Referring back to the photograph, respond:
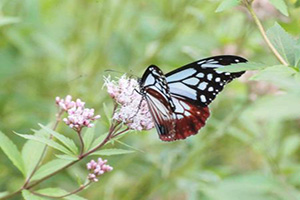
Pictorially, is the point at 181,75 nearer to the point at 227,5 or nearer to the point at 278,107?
the point at 227,5

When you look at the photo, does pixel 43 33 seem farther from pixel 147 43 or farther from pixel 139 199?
pixel 139 199

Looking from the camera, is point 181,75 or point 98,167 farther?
point 181,75

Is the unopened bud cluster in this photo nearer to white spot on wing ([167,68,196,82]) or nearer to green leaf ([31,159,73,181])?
green leaf ([31,159,73,181])

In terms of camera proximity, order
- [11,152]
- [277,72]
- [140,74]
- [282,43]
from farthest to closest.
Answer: [140,74] → [11,152] → [282,43] → [277,72]

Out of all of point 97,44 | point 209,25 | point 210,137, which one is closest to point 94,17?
point 97,44

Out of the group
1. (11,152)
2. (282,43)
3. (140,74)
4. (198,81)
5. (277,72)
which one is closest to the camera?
(277,72)

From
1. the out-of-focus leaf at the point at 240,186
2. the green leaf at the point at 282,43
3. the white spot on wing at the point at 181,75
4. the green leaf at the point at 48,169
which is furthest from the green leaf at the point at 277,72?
the out-of-focus leaf at the point at 240,186

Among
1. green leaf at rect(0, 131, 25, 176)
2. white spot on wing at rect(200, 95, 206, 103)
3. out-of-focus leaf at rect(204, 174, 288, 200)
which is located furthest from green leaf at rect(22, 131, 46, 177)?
out-of-focus leaf at rect(204, 174, 288, 200)

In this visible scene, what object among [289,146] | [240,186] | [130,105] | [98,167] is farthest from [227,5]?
[289,146]
